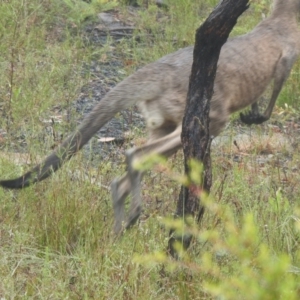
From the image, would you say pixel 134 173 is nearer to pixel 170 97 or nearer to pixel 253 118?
pixel 170 97

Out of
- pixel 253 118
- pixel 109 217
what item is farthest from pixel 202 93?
pixel 253 118

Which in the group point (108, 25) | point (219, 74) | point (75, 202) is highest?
point (219, 74)

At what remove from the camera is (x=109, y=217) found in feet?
16.6

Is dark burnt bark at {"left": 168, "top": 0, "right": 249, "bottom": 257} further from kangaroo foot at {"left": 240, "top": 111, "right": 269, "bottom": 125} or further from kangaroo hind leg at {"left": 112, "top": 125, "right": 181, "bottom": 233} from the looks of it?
kangaroo foot at {"left": 240, "top": 111, "right": 269, "bottom": 125}

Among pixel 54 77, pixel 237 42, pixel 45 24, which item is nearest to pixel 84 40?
pixel 45 24

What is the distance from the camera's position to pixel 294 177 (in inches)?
245

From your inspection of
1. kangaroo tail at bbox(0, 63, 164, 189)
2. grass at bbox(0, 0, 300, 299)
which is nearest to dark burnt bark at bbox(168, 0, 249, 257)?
grass at bbox(0, 0, 300, 299)

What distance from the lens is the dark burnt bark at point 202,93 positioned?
3.98 m

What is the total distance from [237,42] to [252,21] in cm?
410

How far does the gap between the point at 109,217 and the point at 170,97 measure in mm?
889

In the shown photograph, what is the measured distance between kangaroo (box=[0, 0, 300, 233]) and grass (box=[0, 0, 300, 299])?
17 centimetres

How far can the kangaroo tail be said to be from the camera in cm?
484

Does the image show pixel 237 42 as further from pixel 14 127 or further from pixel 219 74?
pixel 14 127

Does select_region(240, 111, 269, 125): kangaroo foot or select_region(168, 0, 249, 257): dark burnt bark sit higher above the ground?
select_region(168, 0, 249, 257): dark burnt bark
